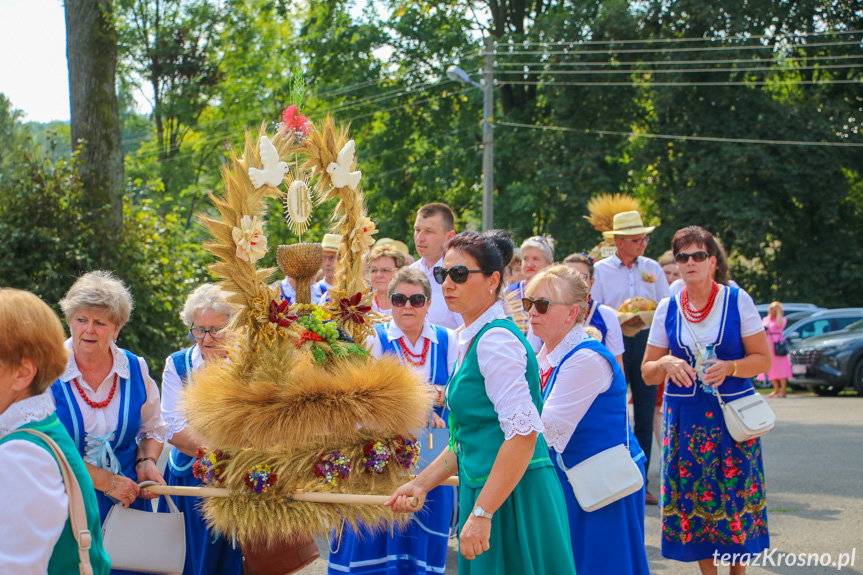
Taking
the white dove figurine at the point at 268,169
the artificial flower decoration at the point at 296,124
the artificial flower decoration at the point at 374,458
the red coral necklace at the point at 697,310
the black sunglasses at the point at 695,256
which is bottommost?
Answer: the artificial flower decoration at the point at 374,458

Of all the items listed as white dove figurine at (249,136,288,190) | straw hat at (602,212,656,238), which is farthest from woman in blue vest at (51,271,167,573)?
straw hat at (602,212,656,238)

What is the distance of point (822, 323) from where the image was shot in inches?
750

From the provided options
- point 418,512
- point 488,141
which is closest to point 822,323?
point 488,141

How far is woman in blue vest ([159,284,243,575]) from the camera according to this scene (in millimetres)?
4398

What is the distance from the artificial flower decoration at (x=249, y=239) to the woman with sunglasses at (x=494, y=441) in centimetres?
82

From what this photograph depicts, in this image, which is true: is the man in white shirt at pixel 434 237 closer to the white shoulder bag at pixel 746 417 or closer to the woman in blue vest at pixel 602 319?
A: the woman in blue vest at pixel 602 319

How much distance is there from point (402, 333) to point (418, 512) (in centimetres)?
104

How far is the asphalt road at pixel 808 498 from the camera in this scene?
18.8 feet

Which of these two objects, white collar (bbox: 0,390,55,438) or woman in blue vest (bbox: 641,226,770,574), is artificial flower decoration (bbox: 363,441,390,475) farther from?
woman in blue vest (bbox: 641,226,770,574)

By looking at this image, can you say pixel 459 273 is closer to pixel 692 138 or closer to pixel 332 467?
pixel 332 467

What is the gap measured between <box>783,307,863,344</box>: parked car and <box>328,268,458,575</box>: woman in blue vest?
53.2 feet

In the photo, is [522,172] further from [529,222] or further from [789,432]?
[789,432]

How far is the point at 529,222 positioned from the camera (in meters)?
24.9

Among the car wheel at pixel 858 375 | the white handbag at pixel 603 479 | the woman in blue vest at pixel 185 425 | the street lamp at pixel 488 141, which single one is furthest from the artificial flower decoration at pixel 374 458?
the street lamp at pixel 488 141
